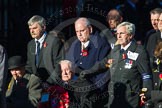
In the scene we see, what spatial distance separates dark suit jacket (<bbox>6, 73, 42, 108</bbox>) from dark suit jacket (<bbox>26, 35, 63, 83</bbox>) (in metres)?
0.63

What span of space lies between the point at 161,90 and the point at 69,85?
1711 millimetres

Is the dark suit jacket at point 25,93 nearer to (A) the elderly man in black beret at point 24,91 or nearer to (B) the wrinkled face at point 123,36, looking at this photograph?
(A) the elderly man in black beret at point 24,91

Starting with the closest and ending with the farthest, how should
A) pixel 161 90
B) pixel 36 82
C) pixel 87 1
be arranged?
pixel 161 90
pixel 36 82
pixel 87 1

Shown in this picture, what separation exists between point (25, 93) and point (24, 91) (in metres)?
0.04

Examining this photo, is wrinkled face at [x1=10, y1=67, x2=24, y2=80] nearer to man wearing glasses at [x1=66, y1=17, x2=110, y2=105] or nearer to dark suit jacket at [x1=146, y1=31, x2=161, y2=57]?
man wearing glasses at [x1=66, y1=17, x2=110, y2=105]

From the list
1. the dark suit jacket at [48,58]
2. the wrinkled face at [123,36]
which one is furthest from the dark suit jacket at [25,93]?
the wrinkled face at [123,36]

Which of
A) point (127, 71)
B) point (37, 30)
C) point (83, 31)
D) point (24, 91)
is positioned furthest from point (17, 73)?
point (127, 71)

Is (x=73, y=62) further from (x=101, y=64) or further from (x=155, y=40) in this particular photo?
(x=155, y=40)

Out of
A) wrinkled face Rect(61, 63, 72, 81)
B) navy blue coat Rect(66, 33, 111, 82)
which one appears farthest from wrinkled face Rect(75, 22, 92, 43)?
wrinkled face Rect(61, 63, 72, 81)

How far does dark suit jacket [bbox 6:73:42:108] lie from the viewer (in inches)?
555

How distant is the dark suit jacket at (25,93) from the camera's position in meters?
14.1

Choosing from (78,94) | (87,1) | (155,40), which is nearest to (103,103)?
(78,94)

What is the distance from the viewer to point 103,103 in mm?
14820

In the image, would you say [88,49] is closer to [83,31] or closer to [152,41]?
[83,31]
